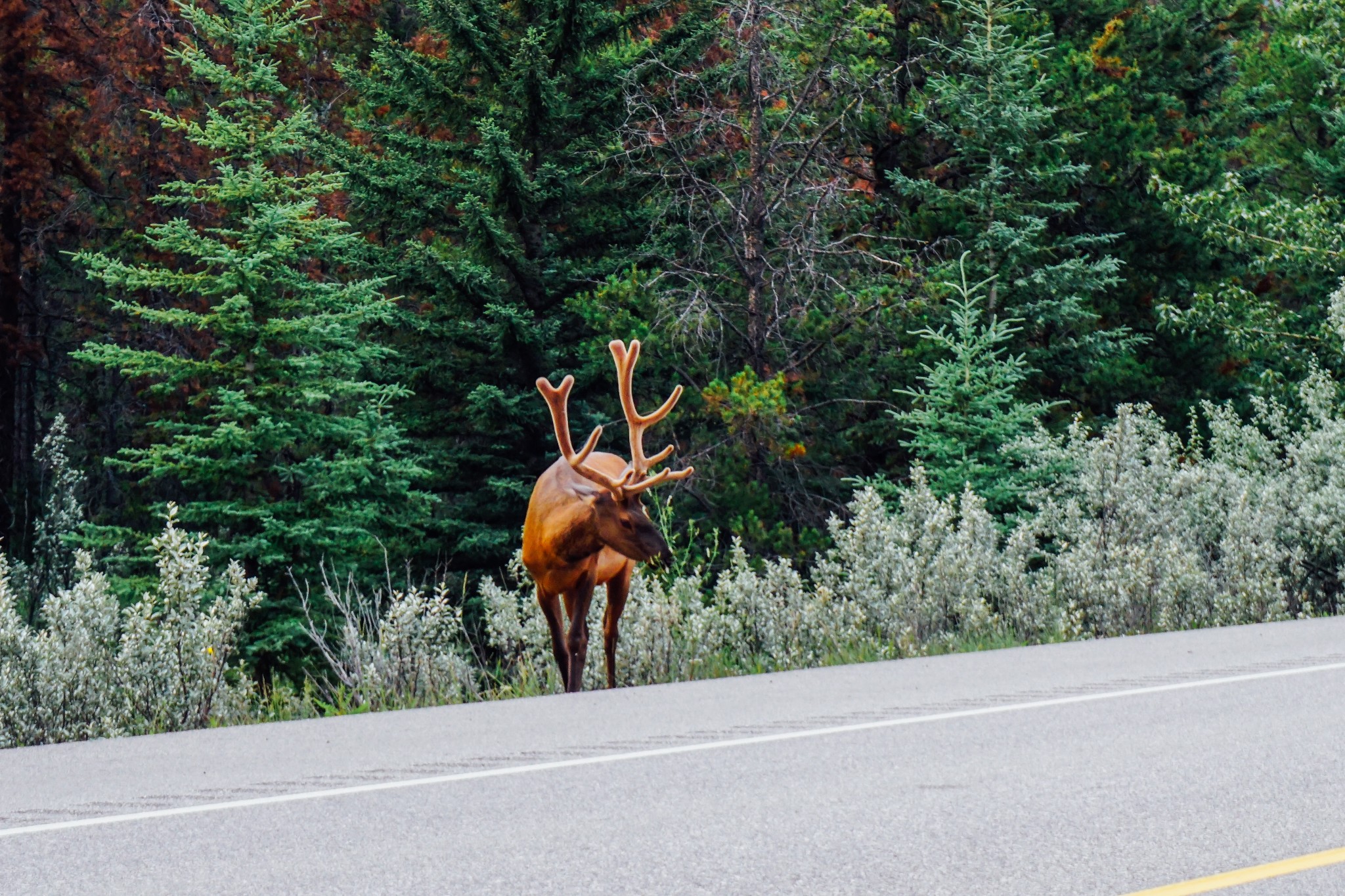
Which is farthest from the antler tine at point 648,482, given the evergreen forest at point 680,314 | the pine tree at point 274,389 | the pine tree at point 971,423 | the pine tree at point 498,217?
the pine tree at point 498,217

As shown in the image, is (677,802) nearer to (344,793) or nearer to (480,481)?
(344,793)

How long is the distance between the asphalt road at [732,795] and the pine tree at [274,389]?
27.3 feet

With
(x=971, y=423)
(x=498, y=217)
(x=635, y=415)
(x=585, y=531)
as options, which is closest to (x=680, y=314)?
(x=498, y=217)

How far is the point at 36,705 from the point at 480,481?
1128cm

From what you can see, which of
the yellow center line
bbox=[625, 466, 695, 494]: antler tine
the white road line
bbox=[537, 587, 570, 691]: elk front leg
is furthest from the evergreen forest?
the yellow center line

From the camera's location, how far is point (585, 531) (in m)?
10.8

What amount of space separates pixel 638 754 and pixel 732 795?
1.12 meters

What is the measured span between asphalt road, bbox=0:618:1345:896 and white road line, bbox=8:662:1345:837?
0.02 metres

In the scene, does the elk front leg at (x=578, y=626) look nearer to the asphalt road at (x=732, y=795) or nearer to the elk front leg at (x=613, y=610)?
the elk front leg at (x=613, y=610)

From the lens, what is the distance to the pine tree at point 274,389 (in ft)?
57.2

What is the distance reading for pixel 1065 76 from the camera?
26938 mm

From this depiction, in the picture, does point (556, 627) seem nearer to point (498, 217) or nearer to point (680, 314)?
point (680, 314)

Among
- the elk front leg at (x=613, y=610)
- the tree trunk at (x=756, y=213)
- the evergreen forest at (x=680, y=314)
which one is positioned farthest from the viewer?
the tree trunk at (x=756, y=213)

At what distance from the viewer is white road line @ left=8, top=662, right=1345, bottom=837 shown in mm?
6434
